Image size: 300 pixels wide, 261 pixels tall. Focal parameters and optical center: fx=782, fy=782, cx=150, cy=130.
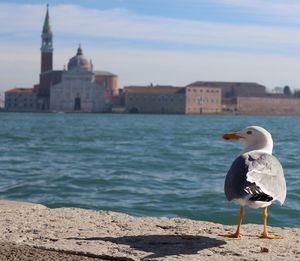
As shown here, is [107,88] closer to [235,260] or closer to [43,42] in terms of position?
[43,42]

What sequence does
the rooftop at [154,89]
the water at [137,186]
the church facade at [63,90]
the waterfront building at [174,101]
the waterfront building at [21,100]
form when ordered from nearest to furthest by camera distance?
1. the water at [137,186]
2. the church facade at [63,90]
3. the waterfront building at [174,101]
4. the rooftop at [154,89]
5. the waterfront building at [21,100]

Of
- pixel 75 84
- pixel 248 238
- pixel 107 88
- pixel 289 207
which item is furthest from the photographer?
pixel 107 88

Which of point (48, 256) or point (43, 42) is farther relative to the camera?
point (43, 42)

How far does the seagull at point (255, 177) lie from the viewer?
10.8 ft

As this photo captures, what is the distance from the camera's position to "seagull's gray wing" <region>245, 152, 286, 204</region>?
3341mm

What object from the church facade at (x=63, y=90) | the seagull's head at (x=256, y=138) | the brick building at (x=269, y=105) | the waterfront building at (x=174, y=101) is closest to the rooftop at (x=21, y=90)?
the church facade at (x=63, y=90)

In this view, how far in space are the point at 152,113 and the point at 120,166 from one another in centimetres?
7939

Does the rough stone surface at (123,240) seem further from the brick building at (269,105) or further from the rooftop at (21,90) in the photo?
the rooftop at (21,90)

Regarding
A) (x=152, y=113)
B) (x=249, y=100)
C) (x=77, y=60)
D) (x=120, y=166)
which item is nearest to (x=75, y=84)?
(x=77, y=60)

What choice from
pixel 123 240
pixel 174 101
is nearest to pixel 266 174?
pixel 123 240

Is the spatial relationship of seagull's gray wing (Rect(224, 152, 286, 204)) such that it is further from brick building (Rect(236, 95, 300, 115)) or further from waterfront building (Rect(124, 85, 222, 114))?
brick building (Rect(236, 95, 300, 115))

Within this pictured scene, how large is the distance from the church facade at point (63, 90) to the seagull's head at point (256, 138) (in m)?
86.4

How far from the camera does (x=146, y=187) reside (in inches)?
396

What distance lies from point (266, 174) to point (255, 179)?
116mm
